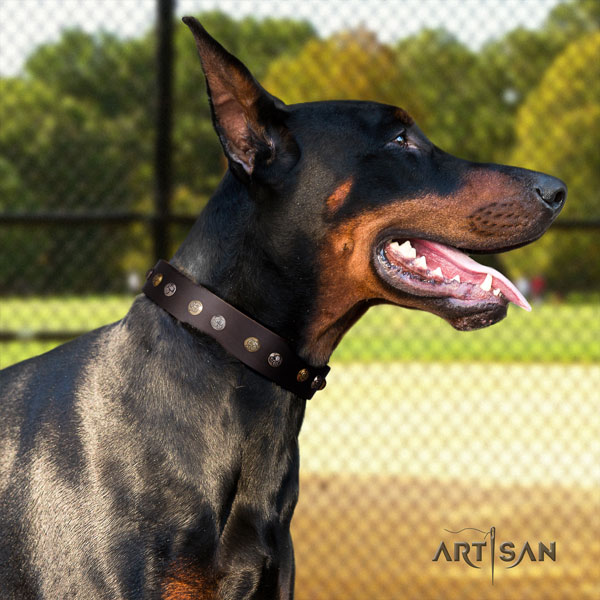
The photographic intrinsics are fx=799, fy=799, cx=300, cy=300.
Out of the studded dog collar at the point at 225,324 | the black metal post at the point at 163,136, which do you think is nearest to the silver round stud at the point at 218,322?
the studded dog collar at the point at 225,324

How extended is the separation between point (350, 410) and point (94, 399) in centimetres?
854

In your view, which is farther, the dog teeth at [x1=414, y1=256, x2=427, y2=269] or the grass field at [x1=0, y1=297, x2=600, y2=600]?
the grass field at [x1=0, y1=297, x2=600, y2=600]

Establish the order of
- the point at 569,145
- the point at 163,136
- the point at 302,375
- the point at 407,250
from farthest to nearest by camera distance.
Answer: the point at 569,145 → the point at 163,136 → the point at 407,250 → the point at 302,375

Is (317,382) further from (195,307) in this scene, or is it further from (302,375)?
(195,307)

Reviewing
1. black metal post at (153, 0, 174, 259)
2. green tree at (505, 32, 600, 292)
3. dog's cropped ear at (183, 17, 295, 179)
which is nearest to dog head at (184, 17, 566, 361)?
dog's cropped ear at (183, 17, 295, 179)

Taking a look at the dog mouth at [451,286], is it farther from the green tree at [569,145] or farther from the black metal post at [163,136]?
the green tree at [569,145]

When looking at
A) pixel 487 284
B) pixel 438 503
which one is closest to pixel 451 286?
pixel 487 284

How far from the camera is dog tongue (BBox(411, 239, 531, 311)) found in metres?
2.15

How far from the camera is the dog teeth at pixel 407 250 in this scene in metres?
2.11

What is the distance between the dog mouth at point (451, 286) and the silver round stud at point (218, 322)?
43 cm

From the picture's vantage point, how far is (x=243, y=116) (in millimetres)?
2029

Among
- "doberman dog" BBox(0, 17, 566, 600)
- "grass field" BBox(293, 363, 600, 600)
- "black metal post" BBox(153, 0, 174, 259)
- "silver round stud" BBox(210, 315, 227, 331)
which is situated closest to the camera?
"doberman dog" BBox(0, 17, 566, 600)

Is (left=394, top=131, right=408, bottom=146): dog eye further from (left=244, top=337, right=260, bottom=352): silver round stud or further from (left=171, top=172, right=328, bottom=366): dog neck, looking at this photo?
(left=244, top=337, right=260, bottom=352): silver round stud

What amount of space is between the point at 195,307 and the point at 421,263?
2.03 feet
